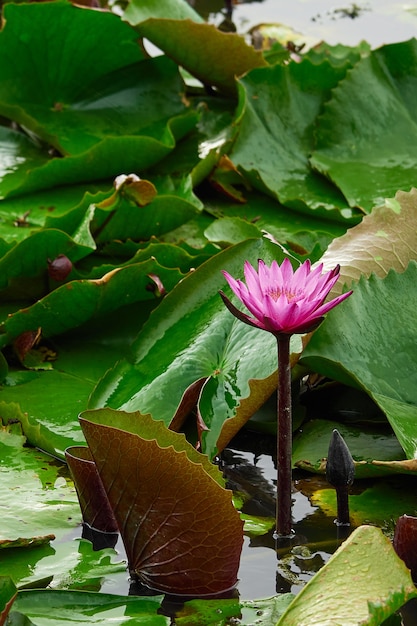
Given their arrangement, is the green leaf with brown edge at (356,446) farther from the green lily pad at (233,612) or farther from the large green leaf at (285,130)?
the large green leaf at (285,130)

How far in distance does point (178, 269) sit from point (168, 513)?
647 millimetres

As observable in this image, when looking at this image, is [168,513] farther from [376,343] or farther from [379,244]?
[379,244]

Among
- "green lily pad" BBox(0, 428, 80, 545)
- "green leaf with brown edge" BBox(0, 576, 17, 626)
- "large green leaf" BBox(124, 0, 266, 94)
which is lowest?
"green lily pad" BBox(0, 428, 80, 545)

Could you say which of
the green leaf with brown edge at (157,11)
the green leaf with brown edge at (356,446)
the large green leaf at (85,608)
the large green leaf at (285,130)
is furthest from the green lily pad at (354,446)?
the green leaf with brown edge at (157,11)

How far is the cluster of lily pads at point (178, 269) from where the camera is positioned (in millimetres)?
1211

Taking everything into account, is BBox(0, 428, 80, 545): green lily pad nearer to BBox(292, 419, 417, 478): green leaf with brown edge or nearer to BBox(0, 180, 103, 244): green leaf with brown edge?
BBox(292, 419, 417, 478): green leaf with brown edge

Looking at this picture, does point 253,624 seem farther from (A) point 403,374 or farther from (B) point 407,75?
(B) point 407,75

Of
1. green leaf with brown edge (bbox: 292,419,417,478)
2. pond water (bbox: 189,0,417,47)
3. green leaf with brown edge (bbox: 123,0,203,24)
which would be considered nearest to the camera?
green leaf with brown edge (bbox: 292,419,417,478)

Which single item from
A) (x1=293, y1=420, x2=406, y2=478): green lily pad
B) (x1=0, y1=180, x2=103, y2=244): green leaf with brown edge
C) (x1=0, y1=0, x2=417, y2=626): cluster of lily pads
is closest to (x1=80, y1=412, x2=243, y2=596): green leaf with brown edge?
(x1=0, y1=0, x2=417, y2=626): cluster of lily pads

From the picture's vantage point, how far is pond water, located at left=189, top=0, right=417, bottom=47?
3340 millimetres

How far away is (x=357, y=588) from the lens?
3.49ft

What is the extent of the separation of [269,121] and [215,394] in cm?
102

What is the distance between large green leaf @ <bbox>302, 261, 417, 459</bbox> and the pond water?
1.92m

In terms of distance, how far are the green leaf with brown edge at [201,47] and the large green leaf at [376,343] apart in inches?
40.8
